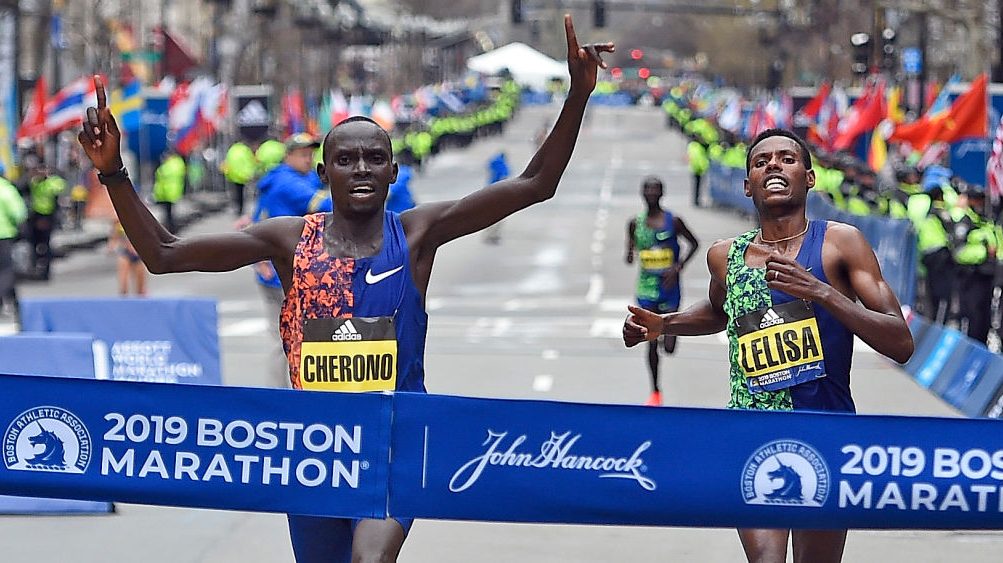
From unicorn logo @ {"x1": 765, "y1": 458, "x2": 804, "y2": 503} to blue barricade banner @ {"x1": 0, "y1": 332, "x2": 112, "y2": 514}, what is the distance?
5.33 metres

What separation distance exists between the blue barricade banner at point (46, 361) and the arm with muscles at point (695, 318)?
4438 millimetres

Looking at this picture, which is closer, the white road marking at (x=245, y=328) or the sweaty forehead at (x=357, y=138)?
the sweaty forehead at (x=357, y=138)

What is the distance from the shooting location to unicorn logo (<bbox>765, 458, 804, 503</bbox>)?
541 centimetres

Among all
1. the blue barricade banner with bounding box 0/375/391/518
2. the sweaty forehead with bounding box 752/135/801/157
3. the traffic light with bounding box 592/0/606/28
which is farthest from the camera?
the traffic light with bounding box 592/0/606/28

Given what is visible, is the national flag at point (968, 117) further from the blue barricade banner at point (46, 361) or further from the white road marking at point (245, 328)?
the blue barricade banner at point (46, 361)

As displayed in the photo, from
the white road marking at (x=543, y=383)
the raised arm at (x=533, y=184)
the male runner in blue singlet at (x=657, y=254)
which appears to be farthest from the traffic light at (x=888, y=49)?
the raised arm at (x=533, y=184)

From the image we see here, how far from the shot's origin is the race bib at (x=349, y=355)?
563 cm

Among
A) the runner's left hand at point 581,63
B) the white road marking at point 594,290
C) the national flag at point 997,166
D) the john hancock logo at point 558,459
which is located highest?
the runner's left hand at point 581,63

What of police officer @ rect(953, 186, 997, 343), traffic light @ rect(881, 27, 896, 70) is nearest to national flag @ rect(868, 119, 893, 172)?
traffic light @ rect(881, 27, 896, 70)

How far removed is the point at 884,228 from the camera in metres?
20.9

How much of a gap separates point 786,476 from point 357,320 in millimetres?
1333

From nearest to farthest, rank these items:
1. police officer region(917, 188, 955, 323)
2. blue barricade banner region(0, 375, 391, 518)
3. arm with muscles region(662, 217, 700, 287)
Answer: blue barricade banner region(0, 375, 391, 518) < arm with muscles region(662, 217, 700, 287) < police officer region(917, 188, 955, 323)

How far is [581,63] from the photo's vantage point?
5633 millimetres

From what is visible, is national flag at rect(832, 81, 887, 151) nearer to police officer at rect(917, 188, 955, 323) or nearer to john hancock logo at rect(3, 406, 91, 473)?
police officer at rect(917, 188, 955, 323)
